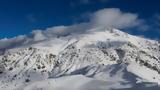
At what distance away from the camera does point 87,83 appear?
78812 mm

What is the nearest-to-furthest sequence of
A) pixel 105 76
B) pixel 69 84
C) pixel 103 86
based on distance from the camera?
pixel 103 86
pixel 69 84
pixel 105 76

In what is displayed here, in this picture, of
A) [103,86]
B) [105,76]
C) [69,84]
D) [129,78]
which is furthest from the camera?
[105,76]

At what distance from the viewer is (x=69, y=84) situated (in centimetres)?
8006

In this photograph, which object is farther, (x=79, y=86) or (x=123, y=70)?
(x=123, y=70)

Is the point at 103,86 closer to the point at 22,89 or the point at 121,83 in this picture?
the point at 121,83

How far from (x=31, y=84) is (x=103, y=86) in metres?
14.9

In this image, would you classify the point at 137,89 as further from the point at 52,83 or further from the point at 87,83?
the point at 52,83

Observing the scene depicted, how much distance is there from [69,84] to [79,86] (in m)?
2.70

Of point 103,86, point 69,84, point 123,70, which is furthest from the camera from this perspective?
point 123,70

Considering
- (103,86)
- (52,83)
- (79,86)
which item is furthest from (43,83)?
(103,86)

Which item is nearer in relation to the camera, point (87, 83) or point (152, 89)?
point (152, 89)

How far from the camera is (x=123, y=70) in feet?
330

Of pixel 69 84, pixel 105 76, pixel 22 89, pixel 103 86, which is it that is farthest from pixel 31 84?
pixel 105 76

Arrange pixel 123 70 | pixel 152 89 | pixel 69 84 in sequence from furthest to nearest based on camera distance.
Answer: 1. pixel 123 70
2. pixel 69 84
3. pixel 152 89
